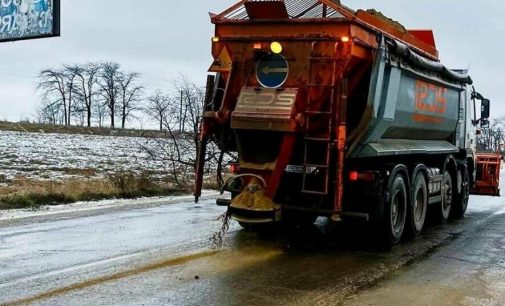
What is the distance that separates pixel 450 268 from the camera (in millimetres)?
7285

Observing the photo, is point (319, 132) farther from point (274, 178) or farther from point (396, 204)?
point (396, 204)

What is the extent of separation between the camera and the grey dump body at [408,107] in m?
8.05

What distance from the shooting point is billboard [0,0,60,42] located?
1441cm

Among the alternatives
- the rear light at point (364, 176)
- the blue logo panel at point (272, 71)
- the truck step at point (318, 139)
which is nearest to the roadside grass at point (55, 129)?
the blue logo panel at point (272, 71)

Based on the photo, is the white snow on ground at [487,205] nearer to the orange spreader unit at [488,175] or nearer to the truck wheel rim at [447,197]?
the orange spreader unit at [488,175]

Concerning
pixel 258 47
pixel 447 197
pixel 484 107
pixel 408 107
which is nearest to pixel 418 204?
pixel 408 107

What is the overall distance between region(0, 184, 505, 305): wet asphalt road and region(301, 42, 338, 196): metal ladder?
108cm

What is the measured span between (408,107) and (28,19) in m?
10.3

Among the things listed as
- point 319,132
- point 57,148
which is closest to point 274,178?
point 319,132

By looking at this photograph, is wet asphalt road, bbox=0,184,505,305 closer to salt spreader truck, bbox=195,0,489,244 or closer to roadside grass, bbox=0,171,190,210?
salt spreader truck, bbox=195,0,489,244

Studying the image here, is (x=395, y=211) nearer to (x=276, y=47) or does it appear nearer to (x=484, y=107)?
(x=276, y=47)

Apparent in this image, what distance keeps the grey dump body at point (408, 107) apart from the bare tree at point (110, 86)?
7326 cm

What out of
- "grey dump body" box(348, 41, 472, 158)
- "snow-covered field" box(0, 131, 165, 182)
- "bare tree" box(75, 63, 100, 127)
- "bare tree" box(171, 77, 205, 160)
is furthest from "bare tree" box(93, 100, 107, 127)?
"grey dump body" box(348, 41, 472, 158)

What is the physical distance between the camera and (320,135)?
800cm
